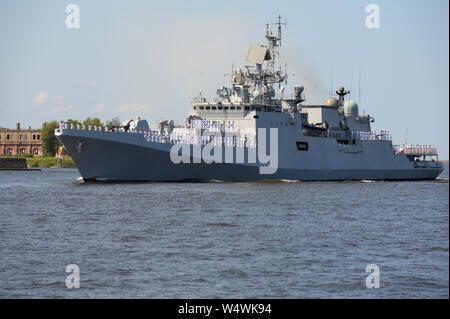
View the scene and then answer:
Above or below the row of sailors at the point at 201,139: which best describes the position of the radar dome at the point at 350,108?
above

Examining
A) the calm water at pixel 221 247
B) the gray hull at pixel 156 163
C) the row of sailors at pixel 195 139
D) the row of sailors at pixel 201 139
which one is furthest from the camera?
the row of sailors at pixel 201 139

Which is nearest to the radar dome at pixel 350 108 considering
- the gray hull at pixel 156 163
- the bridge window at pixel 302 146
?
the gray hull at pixel 156 163

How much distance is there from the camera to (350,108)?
63844 millimetres

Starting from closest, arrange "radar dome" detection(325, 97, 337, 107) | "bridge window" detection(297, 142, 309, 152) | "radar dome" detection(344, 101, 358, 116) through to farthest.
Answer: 1. "bridge window" detection(297, 142, 309, 152)
2. "radar dome" detection(325, 97, 337, 107)
3. "radar dome" detection(344, 101, 358, 116)

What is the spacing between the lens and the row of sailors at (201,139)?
44531 millimetres

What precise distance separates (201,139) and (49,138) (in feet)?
249

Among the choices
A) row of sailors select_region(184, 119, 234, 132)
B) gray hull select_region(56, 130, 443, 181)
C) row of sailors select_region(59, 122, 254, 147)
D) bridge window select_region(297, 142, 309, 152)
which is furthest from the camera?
bridge window select_region(297, 142, 309, 152)

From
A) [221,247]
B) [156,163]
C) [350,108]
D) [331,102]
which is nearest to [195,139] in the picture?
[156,163]

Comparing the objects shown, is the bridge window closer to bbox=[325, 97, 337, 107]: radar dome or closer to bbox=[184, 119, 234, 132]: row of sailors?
bbox=[184, 119, 234, 132]: row of sailors

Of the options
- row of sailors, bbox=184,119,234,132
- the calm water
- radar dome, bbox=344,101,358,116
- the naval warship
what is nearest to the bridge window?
the naval warship

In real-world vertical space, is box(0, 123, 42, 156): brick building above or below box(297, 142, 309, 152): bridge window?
above

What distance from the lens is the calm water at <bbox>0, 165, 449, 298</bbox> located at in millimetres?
15203

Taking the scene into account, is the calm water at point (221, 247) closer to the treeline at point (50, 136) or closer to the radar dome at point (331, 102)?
the radar dome at point (331, 102)
